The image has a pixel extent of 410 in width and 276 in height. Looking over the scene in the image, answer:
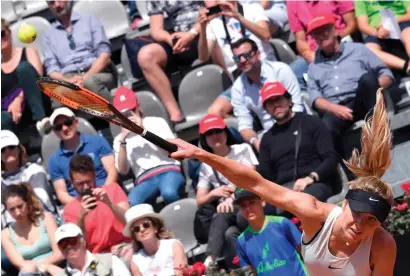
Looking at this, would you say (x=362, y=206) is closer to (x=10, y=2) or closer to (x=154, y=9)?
(x=154, y=9)

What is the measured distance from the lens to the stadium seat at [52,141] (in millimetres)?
9234

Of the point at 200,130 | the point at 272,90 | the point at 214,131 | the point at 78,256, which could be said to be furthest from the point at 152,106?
the point at 78,256

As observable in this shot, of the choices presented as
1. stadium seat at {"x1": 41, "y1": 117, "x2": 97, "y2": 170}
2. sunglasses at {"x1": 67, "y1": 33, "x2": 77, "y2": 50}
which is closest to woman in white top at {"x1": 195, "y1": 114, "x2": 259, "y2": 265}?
stadium seat at {"x1": 41, "y1": 117, "x2": 97, "y2": 170}

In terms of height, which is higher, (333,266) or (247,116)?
(333,266)

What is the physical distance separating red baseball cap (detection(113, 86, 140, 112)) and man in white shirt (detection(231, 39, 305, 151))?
0.87 meters

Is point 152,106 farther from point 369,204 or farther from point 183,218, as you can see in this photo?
point 369,204

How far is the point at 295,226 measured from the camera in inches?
265

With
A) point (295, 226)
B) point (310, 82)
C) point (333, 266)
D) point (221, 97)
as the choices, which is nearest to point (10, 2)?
point (221, 97)

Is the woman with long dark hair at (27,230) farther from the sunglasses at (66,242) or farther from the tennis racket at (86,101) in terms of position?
the tennis racket at (86,101)

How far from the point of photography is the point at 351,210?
16.3ft

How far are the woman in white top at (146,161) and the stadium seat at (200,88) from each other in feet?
2.40

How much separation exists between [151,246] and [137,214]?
268mm

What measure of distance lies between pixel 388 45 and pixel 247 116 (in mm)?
1392

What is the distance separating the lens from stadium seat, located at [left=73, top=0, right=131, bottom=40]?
10.4m
